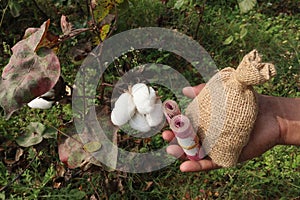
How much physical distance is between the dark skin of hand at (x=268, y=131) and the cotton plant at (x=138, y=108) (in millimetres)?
202

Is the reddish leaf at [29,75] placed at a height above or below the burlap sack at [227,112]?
above

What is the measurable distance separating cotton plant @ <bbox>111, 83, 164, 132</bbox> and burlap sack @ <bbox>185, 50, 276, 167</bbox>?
0.14m

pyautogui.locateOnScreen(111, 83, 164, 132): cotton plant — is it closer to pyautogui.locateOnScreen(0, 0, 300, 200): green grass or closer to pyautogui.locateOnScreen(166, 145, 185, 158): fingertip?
pyautogui.locateOnScreen(166, 145, 185, 158): fingertip

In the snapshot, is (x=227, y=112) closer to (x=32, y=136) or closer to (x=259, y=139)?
(x=259, y=139)

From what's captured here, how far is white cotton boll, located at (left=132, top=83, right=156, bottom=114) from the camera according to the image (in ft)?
3.68

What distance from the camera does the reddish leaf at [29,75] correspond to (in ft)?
3.24

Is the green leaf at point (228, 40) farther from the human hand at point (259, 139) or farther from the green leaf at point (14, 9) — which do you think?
the green leaf at point (14, 9)

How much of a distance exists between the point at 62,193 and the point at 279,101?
834 millimetres

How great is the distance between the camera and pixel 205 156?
4.49ft

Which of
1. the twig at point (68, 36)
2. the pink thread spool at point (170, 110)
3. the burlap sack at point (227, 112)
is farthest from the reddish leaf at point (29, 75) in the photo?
the burlap sack at point (227, 112)

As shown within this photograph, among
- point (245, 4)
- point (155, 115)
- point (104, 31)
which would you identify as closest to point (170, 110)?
point (155, 115)

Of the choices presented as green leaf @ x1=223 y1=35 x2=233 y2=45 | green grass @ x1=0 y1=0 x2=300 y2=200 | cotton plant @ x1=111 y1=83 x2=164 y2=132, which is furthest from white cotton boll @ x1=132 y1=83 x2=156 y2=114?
green leaf @ x1=223 y1=35 x2=233 y2=45

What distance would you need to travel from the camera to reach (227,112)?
46.6 inches

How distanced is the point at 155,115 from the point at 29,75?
0.34 metres
